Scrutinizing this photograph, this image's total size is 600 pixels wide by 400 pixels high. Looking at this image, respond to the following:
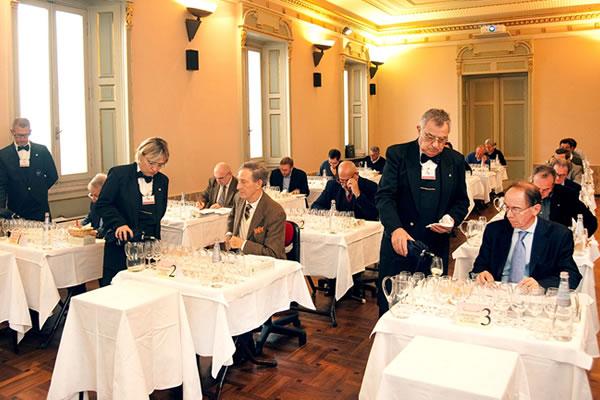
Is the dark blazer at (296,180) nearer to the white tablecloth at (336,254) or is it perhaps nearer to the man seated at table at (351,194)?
the man seated at table at (351,194)

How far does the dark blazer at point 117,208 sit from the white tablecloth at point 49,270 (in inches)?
12.1

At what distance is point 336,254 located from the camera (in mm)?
4941

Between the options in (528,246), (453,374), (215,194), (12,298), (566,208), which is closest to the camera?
(453,374)

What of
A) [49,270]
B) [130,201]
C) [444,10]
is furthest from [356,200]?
[444,10]

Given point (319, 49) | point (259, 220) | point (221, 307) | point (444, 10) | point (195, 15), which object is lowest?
point (221, 307)

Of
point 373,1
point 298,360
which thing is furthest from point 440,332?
point 373,1

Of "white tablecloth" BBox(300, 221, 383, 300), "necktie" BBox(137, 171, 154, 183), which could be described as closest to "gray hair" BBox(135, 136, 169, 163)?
"necktie" BBox(137, 171, 154, 183)

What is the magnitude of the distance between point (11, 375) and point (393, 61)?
480 inches

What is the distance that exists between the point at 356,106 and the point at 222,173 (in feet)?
25.7

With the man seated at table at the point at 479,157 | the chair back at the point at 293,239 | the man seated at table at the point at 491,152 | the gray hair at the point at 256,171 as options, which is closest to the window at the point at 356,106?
the man seated at table at the point at 479,157

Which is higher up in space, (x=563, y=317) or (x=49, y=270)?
(x=563, y=317)

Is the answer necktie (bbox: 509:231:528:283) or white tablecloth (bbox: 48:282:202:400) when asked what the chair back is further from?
necktie (bbox: 509:231:528:283)

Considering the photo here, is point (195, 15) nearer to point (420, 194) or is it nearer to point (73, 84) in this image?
point (73, 84)

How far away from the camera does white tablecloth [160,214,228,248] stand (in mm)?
5804
